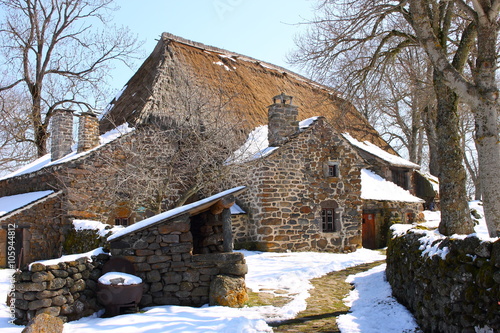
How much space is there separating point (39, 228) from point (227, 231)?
803 centimetres

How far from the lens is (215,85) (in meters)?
17.9

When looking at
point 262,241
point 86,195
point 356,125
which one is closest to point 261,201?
point 262,241

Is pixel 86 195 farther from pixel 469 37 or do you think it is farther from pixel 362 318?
pixel 469 37

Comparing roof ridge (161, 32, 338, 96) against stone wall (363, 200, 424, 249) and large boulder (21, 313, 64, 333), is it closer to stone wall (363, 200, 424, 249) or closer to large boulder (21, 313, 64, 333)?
stone wall (363, 200, 424, 249)

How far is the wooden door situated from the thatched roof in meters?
3.84

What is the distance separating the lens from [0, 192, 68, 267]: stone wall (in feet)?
41.3

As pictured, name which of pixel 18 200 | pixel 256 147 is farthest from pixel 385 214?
pixel 18 200

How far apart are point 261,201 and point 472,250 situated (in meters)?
9.71

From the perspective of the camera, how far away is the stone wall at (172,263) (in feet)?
23.2

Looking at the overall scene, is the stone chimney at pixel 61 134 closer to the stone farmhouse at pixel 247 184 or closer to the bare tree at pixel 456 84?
the stone farmhouse at pixel 247 184

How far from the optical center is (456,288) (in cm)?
454

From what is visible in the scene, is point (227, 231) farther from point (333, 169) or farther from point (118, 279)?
point (333, 169)

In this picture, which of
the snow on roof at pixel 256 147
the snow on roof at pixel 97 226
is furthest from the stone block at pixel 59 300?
the snow on roof at pixel 256 147

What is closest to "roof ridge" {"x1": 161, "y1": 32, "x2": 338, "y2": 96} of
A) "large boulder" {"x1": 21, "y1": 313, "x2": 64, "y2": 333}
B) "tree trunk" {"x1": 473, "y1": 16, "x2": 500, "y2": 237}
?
"tree trunk" {"x1": 473, "y1": 16, "x2": 500, "y2": 237}
